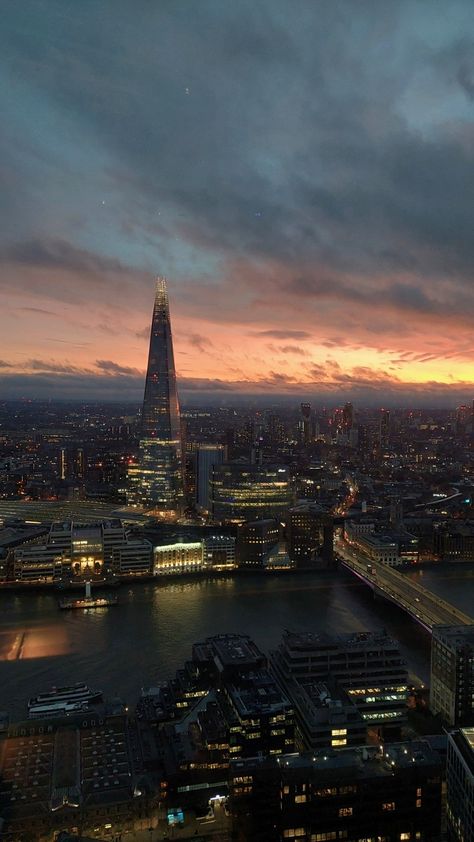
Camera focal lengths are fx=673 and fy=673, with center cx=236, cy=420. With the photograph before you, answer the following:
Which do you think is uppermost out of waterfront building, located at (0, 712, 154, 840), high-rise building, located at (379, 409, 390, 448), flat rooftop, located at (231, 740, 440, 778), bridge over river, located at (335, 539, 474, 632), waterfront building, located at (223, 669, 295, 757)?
high-rise building, located at (379, 409, 390, 448)

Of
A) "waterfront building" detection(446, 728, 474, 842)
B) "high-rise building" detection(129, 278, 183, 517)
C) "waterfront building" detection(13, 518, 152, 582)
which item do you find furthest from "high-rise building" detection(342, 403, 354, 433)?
"waterfront building" detection(446, 728, 474, 842)

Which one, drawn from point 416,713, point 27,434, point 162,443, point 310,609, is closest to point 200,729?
point 416,713

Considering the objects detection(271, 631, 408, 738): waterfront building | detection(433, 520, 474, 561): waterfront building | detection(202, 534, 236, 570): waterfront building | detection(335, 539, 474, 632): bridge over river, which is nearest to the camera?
detection(271, 631, 408, 738): waterfront building

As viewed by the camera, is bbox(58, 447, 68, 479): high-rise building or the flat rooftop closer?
the flat rooftop

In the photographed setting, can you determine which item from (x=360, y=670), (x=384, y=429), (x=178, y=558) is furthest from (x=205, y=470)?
(x=384, y=429)

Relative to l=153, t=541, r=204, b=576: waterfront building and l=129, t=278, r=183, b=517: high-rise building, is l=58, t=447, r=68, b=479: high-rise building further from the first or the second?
l=153, t=541, r=204, b=576: waterfront building

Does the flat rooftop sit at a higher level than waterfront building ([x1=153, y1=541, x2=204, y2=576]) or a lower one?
higher

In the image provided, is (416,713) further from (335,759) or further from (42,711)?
(42,711)
